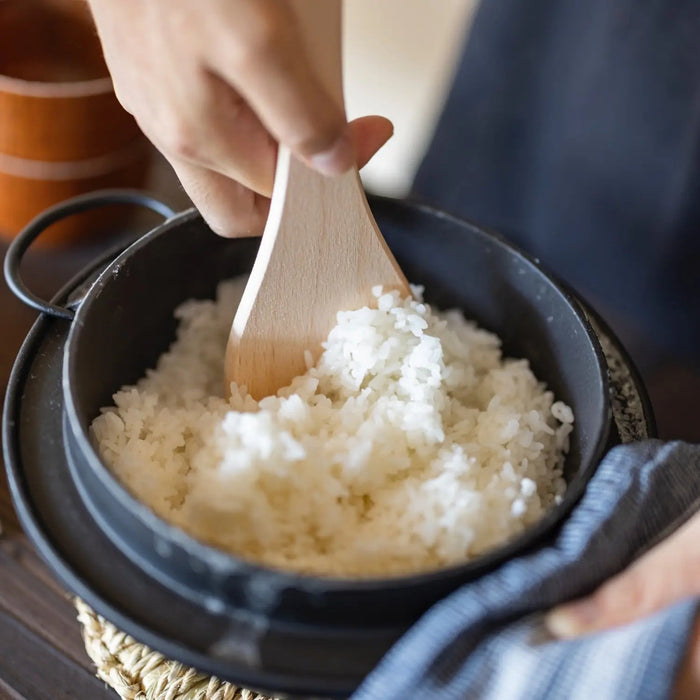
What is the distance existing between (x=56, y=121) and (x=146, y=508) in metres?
0.78

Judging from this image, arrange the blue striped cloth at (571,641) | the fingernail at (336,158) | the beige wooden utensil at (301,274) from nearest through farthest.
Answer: the blue striped cloth at (571,641), the fingernail at (336,158), the beige wooden utensil at (301,274)

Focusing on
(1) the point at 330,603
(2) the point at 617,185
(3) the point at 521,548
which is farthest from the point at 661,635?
(2) the point at 617,185

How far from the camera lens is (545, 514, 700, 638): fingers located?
24.5 inches

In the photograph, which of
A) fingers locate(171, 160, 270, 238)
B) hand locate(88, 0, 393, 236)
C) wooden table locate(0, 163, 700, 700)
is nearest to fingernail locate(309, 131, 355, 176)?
hand locate(88, 0, 393, 236)

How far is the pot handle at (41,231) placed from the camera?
2.86 feet

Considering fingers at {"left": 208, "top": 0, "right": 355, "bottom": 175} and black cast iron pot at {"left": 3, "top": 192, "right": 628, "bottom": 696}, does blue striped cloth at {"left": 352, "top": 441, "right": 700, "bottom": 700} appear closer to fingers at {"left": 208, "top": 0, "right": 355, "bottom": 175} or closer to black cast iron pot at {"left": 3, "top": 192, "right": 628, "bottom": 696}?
black cast iron pot at {"left": 3, "top": 192, "right": 628, "bottom": 696}

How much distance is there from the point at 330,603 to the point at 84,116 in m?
0.88

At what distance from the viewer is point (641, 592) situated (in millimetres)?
638

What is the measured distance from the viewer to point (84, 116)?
47.9 inches

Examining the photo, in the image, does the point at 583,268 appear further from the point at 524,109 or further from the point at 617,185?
the point at 524,109

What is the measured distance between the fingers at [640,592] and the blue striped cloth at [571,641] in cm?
1

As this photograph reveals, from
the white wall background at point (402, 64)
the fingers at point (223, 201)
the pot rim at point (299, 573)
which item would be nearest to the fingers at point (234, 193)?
the fingers at point (223, 201)

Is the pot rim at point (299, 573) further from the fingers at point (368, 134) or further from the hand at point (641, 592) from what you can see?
the fingers at point (368, 134)

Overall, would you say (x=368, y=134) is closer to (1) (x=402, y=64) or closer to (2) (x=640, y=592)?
(2) (x=640, y=592)
